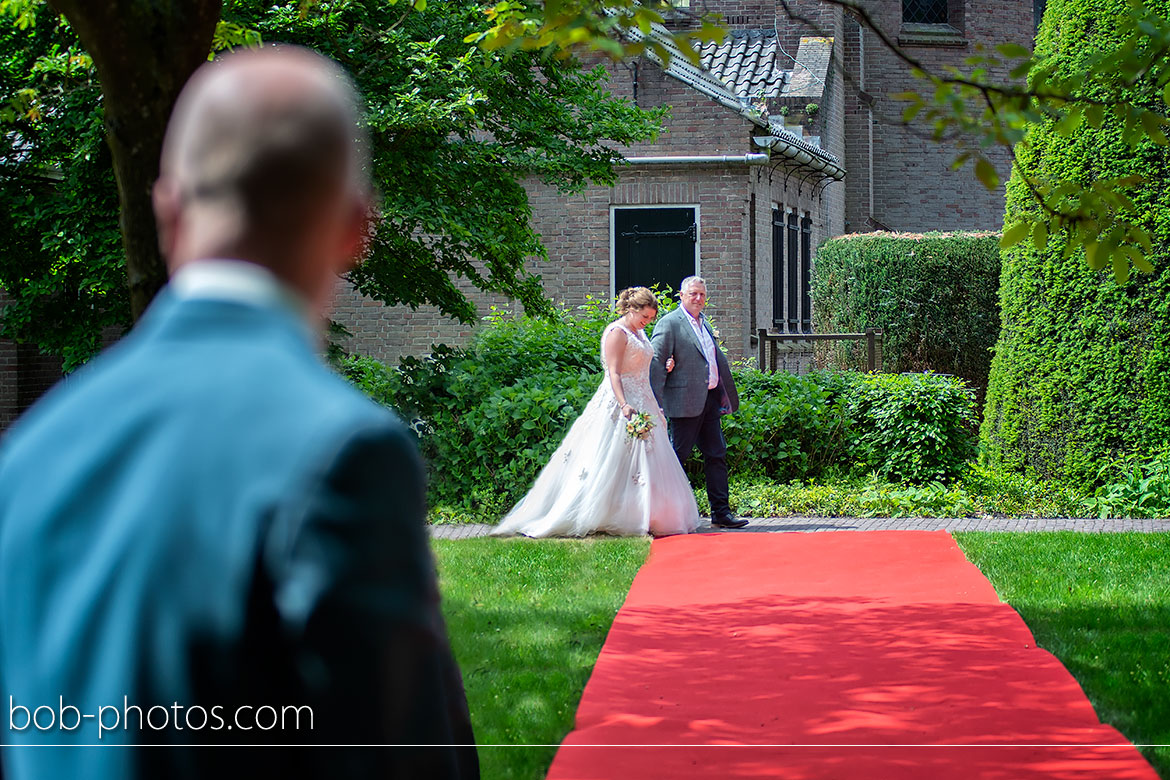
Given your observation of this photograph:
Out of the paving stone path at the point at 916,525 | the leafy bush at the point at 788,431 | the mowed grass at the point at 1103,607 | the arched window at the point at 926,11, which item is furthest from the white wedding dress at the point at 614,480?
the arched window at the point at 926,11

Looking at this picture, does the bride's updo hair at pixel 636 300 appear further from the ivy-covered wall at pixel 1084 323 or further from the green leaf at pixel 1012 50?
the green leaf at pixel 1012 50

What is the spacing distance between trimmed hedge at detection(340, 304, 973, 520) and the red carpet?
11.6 feet

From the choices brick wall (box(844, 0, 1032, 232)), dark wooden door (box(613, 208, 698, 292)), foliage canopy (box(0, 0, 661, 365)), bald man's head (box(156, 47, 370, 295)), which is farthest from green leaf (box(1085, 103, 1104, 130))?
brick wall (box(844, 0, 1032, 232))

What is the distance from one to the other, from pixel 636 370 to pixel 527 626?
4053mm

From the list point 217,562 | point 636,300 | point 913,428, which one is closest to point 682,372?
point 636,300

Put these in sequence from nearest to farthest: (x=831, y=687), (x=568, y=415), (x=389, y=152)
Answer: (x=831, y=687) → (x=568, y=415) → (x=389, y=152)

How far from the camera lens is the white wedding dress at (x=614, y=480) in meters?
10.5

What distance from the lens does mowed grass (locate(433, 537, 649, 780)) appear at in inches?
207

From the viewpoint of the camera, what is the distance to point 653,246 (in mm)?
18750

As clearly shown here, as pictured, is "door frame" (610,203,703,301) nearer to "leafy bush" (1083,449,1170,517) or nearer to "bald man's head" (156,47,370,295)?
"leafy bush" (1083,449,1170,517)

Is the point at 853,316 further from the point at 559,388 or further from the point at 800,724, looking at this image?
the point at 800,724

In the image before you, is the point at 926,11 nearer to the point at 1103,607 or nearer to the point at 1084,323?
the point at 1084,323

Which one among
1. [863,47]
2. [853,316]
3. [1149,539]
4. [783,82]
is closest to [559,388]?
[1149,539]

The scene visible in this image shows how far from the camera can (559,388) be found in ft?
40.4
